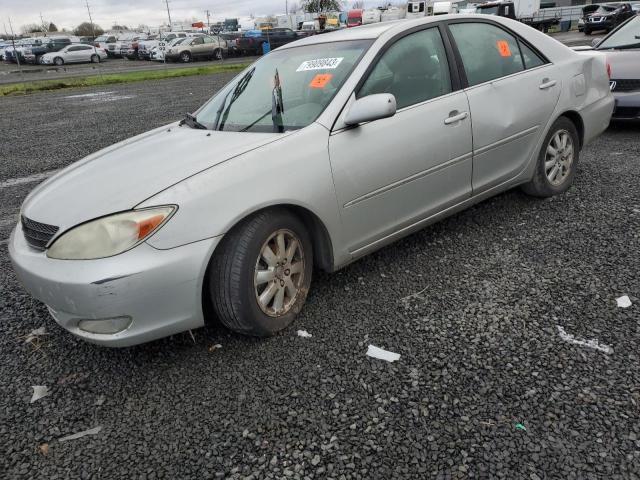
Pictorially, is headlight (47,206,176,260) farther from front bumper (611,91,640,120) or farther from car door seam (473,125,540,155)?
front bumper (611,91,640,120)

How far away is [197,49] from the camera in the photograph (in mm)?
30953

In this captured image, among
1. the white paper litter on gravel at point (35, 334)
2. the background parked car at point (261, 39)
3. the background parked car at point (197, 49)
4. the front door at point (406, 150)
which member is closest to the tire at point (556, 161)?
the front door at point (406, 150)

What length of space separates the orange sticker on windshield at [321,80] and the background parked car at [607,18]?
3485 cm

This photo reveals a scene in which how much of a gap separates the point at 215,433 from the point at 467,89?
2.73m

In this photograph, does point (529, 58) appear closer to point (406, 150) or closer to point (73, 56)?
point (406, 150)

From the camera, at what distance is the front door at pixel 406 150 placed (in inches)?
117

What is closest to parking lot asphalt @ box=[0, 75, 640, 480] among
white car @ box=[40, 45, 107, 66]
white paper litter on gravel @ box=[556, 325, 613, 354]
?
white paper litter on gravel @ box=[556, 325, 613, 354]

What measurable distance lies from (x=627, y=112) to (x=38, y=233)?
6.78 metres

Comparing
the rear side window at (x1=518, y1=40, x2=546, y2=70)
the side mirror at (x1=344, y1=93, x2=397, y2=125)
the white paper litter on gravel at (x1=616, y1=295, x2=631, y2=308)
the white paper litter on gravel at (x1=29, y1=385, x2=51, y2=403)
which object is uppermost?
the rear side window at (x1=518, y1=40, x2=546, y2=70)

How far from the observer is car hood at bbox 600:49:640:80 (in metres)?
6.47

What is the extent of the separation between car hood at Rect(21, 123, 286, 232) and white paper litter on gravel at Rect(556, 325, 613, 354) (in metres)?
1.82

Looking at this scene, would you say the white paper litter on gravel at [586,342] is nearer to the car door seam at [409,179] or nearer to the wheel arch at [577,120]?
the car door seam at [409,179]

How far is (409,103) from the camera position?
331 cm

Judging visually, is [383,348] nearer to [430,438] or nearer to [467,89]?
[430,438]
